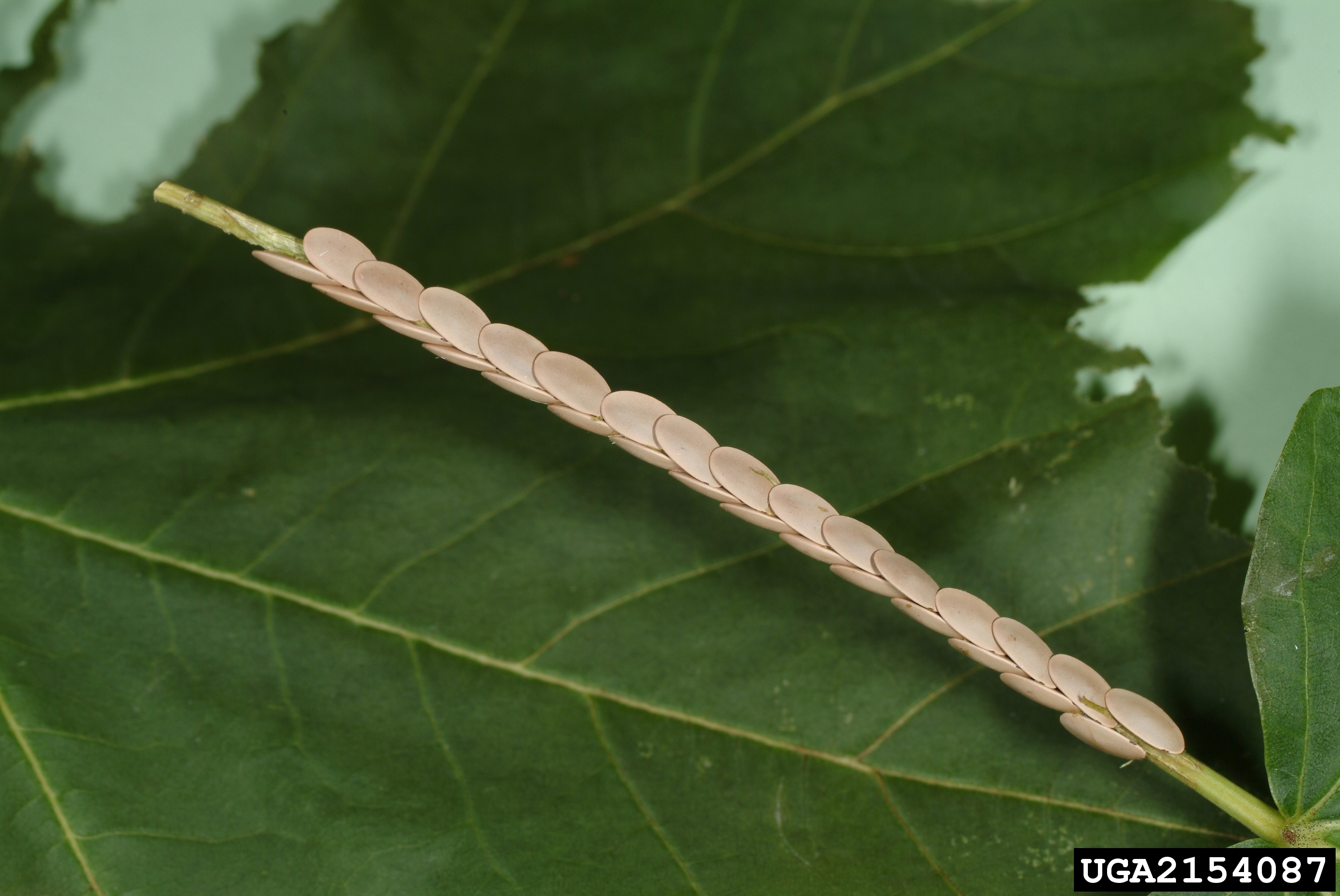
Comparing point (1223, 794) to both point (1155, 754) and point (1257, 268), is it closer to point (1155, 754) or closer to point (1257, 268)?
point (1155, 754)

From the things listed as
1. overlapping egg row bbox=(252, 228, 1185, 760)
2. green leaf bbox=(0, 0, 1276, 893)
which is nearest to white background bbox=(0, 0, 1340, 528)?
green leaf bbox=(0, 0, 1276, 893)

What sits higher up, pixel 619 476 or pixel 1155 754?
pixel 619 476

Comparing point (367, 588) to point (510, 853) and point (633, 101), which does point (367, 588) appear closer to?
point (510, 853)

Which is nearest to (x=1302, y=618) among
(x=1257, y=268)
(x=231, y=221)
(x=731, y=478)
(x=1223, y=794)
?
(x=1223, y=794)

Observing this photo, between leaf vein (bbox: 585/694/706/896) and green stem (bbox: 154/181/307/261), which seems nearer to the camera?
green stem (bbox: 154/181/307/261)

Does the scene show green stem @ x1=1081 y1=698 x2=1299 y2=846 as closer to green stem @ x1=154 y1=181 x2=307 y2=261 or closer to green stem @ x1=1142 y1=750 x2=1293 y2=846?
green stem @ x1=1142 y1=750 x2=1293 y2=846

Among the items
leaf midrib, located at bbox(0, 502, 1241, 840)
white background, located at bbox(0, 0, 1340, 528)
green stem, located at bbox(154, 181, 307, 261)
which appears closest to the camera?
green stem, located at bbox(154, 181, 307, 261)

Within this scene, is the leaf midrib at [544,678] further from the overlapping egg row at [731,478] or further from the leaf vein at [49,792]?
the overlapping egg row at [731,478]
